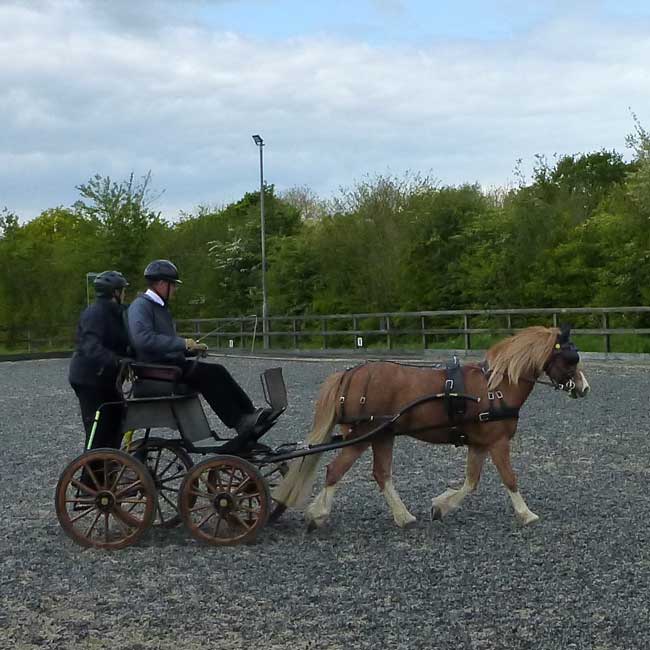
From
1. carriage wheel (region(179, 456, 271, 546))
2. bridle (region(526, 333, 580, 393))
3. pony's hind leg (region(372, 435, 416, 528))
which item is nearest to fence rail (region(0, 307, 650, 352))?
pony's hind leg (region(372, 435, 416, 528))

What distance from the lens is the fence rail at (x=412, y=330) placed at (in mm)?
24953

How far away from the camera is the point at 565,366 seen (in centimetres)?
721

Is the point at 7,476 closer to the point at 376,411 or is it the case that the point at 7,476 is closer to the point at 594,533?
the point at 376,411

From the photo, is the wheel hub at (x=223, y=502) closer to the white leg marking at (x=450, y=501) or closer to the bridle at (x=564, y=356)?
the white leg marking at (x=450, y=501)

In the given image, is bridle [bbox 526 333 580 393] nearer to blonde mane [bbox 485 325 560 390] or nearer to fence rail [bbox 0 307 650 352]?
blonde mane [bbox 485 325 560 390]

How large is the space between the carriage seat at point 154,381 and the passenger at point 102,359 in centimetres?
29

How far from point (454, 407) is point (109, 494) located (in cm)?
237

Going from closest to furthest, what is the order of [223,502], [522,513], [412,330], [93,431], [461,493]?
[223,502] < [522,513] < [461,493] < [93,431] < [412,330]

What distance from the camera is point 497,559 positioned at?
611 cm

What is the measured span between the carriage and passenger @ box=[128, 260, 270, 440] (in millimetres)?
97

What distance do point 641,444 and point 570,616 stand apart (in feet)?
20.7

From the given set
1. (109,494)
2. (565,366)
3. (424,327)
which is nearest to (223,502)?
(109,494)

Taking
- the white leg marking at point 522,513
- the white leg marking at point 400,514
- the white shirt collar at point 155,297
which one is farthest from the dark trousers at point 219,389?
the white leg marking at point 522,513

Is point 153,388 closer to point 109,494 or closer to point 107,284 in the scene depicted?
point 109,494
